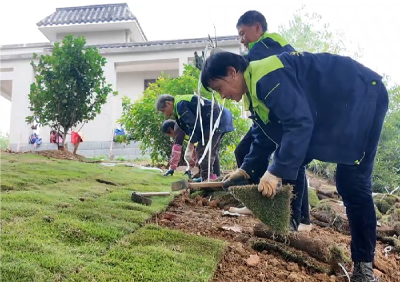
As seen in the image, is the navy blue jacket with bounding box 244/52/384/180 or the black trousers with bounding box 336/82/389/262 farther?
the black trousers with bounding box 336/82/389/262

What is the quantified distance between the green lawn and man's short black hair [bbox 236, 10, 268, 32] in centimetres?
176

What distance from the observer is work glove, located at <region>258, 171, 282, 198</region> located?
6.31 ft

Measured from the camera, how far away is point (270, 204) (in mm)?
2068

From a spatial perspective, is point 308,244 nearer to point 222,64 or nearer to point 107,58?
point 222,64

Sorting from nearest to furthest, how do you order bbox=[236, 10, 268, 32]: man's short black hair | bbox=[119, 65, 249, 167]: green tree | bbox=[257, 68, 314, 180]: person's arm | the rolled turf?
bbox=[257, 68, 314, 180]: person's arm
the rolled turf
bbox=[236, 10, 268, 32]: man's short black hair
bbox=[119, 65, 249, 167]: green tree

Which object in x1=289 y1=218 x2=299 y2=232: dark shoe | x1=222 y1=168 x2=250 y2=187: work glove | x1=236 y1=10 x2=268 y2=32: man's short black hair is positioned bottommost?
x1=289 y1=218 x2=299 y2=232: dark shoe

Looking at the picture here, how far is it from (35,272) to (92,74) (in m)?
6.76

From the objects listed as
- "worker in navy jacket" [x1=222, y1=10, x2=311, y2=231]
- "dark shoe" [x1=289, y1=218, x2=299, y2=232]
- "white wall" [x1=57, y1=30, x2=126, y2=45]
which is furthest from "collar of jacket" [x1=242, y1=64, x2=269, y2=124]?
"white wall" [x1=57, y1=30, x2=126, y2=45]

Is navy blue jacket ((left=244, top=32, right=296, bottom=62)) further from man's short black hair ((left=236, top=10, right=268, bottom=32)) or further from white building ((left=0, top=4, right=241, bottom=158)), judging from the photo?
white building ((left=0, top=4, right=241, bottom=158))

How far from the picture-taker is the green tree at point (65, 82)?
24.9ft

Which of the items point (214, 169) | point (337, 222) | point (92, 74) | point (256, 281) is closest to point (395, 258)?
point (337, 222)

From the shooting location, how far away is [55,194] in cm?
296

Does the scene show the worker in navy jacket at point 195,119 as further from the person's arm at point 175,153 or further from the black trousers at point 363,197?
the black trousers at point 363,197

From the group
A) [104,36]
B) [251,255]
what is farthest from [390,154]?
[104,36]
